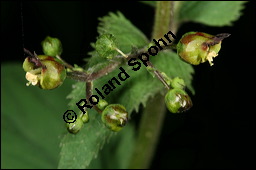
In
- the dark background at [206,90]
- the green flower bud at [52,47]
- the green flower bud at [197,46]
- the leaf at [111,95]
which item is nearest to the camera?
the green flower bud at [197,46]

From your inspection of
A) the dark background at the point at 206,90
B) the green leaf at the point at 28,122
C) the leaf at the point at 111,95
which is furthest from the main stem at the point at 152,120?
the green leaf at the point at 28,122

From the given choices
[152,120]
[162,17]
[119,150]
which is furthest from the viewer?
[119,150]

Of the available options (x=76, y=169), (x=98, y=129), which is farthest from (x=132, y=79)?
(x=76, y=169)

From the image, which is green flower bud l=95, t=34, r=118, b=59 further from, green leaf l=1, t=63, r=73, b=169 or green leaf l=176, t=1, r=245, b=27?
green leaf l=1, t=63, r=73, b=169

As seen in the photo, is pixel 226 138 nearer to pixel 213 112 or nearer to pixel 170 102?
pixel 213 112

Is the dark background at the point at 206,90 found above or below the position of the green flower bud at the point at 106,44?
below

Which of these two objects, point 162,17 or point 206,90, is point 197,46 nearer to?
point 162,17

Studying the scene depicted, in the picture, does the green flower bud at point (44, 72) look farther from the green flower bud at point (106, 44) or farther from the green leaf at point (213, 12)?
the green leaf at point (213, 12)

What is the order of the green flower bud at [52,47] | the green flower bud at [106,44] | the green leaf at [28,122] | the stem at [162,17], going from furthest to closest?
the green leaf at [28,122] < the stem at [162,17] < the green flower bud at [52,47] < the green flower bud at [106,44]

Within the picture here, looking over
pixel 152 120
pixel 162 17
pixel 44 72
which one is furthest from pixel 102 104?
pixel 152 120
